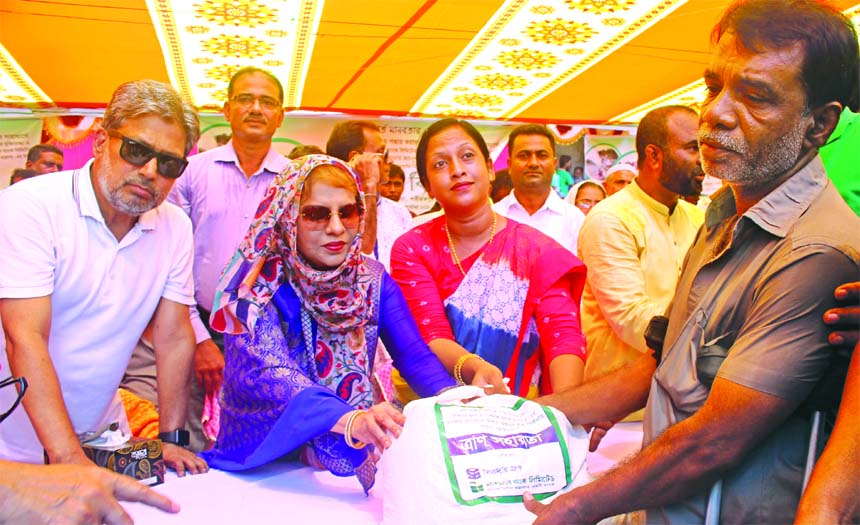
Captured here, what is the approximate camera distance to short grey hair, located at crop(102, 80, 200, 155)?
2.15 metres

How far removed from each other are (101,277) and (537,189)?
→ 2.96 metres

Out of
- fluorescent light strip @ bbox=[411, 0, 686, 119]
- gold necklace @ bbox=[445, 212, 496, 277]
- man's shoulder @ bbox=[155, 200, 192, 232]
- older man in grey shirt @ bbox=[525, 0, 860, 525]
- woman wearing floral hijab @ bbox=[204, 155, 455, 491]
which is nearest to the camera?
older man in grey shirt @ bbox=[525, 0, 860, 525]

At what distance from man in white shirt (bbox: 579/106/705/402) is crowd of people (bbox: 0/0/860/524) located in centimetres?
1

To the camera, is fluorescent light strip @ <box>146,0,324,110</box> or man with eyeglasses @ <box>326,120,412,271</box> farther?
fluorescent light strip @ <box>146,0,324,110</box>

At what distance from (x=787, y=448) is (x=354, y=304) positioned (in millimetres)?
1197

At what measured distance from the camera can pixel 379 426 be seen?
1.60 metres

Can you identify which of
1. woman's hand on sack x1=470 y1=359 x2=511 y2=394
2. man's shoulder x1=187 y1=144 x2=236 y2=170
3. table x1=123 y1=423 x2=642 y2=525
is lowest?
table x1=123 y1=423 x2=642 y2=525

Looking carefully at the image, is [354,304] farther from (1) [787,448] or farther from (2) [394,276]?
(1) [787,448]

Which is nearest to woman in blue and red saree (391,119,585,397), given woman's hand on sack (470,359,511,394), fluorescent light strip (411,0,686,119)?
woman's hand on sack (470,359,511,394)

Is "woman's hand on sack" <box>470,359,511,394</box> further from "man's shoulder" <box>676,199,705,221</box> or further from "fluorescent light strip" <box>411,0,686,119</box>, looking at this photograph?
"fluorescent light strip" <box>411,0,686,119</box>

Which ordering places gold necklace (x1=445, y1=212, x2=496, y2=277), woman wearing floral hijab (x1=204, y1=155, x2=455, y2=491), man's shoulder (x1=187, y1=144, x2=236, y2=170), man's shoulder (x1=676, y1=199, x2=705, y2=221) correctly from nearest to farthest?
woman wearing floral hijab (x1=204, y1=155, x2=455, y2=491) → gold necklace (x1=445, y1=212, x2=496, y2=277) → man's shoulder (x1=676, y1=199, x2=705, y2=221) → man's shoulder (x1=187, y1=144, x2=236, y2=170)

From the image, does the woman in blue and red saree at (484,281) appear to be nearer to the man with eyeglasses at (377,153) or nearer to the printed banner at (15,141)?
the man with eyeglasses at (377,153)

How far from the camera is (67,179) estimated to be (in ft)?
7.11

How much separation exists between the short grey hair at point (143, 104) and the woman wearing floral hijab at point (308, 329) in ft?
1.29
